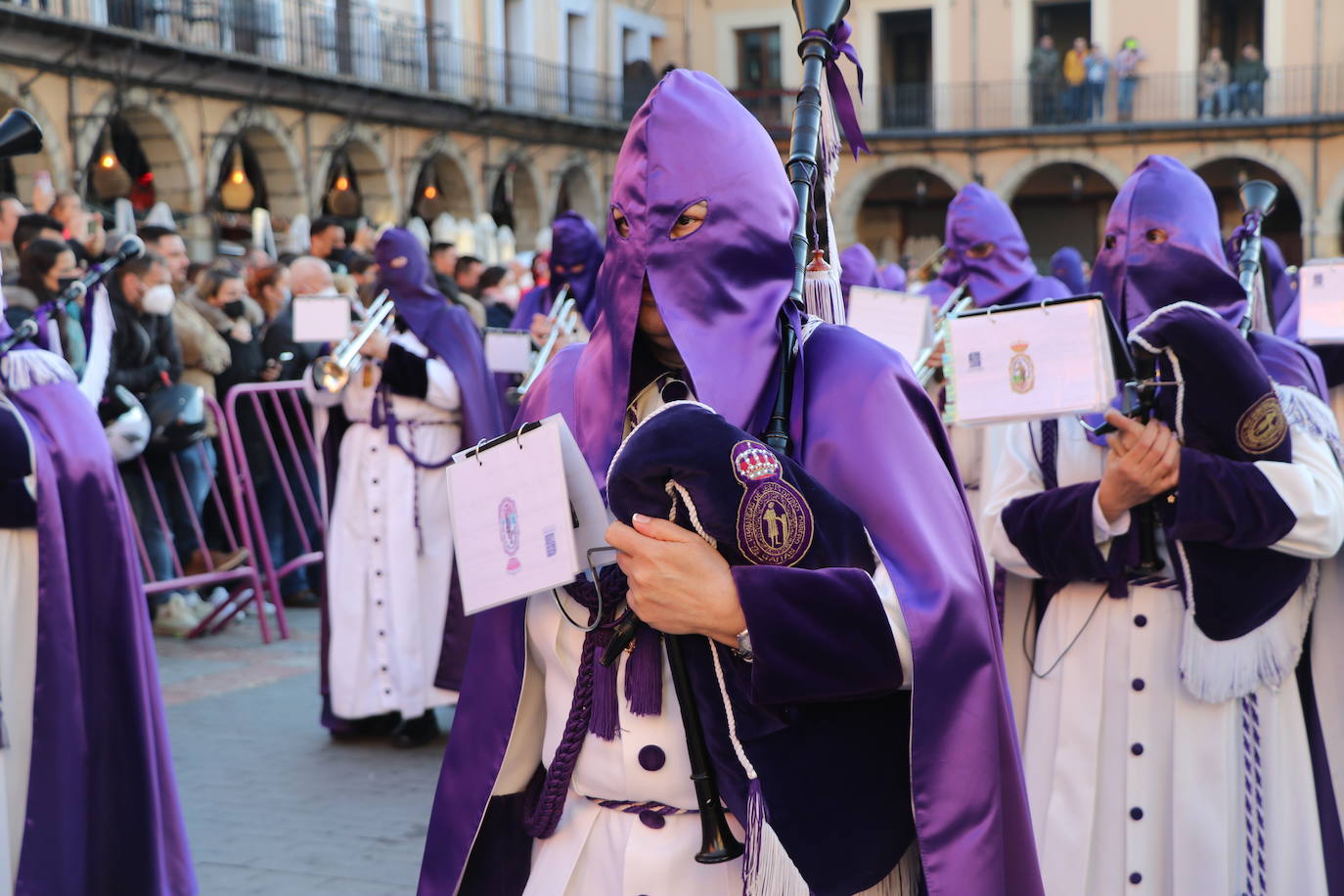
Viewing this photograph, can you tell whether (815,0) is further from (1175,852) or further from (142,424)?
(142,424)

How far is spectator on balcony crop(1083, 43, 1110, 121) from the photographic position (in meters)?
35.2

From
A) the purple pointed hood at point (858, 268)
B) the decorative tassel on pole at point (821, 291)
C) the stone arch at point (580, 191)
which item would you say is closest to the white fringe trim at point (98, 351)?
the decorative tassel on pole at point (821, 291)

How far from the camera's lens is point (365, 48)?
2639cm

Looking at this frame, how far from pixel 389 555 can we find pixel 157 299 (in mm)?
2477

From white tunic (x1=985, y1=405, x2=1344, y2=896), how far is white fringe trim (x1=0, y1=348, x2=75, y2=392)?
2427 millimetres

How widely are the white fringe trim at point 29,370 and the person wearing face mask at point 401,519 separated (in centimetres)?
228

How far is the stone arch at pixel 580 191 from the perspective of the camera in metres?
32.8

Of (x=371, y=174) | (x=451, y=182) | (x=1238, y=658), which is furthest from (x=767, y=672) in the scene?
(x=451, y=182)

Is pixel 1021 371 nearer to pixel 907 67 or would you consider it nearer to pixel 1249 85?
pixel 1249 85

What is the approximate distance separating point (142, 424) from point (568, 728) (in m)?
5.97

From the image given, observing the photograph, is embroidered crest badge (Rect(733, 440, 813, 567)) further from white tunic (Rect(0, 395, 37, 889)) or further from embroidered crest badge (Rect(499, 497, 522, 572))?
white tunic (Rect(0, 395, 37, 889))

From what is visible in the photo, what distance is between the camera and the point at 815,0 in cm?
271

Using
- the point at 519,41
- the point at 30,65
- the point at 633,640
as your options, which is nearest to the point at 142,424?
the point at 633,640

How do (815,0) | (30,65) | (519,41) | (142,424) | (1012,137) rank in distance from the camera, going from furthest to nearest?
(1012,137)
(519,41)
(30,65)
(142,424)
(815,0)
